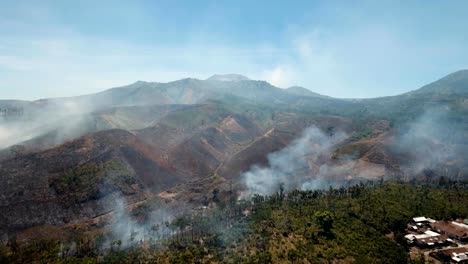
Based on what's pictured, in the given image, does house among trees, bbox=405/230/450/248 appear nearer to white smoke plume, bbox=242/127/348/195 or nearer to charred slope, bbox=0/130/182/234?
white smoke plume, bbox=242/127/348/195

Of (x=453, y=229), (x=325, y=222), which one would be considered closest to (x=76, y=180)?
(x=325, y=222)

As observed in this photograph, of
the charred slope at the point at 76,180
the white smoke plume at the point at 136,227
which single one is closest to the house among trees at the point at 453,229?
the white smoke plume at the point at 136,227

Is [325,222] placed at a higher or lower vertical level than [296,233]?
higher

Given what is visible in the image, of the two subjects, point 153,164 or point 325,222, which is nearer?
point 325,222

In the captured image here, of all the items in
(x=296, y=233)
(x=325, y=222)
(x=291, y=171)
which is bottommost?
(x=291, y=171)

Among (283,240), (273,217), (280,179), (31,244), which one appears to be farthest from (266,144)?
(31,244)

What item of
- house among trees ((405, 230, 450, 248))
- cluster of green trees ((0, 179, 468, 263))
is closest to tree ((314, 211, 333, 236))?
cluster of green trees ((0, 179, 468, 263))

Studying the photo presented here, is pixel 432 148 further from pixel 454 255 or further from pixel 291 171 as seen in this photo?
pixel 454 255
